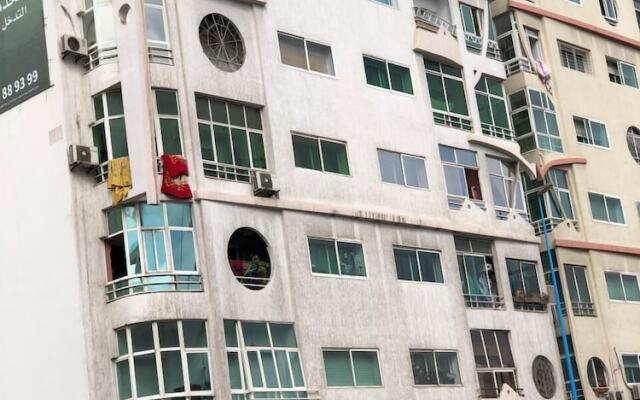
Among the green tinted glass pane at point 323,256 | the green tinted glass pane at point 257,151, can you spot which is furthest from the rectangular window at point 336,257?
the green tinted glass pane at point 257,151

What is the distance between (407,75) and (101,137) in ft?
32.2

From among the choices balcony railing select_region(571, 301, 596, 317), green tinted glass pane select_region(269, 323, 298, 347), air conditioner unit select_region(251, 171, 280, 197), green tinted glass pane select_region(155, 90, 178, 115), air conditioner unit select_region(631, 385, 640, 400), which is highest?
green tinted glass pane select_region(155, 90, 178, 115)

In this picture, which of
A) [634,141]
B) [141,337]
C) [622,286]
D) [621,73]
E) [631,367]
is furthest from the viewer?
[621,73]

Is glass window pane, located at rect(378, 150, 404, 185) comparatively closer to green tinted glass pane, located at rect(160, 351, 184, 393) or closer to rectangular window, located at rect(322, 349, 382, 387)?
rectangular window, located at rect(322, 349, 382, 387)

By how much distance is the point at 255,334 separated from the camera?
1104 inches

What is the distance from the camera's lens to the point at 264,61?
30.5 m

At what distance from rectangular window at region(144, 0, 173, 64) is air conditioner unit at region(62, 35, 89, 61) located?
1.62 metres

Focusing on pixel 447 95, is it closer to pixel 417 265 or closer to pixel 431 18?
pixel 431 18

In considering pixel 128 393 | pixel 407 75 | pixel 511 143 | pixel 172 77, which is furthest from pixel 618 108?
pixel 128 393

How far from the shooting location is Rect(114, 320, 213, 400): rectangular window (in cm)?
2639

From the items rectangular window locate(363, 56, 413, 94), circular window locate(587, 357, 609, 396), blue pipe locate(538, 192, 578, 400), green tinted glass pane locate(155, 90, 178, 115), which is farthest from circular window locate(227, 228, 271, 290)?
circular window locate(587, 357, 609, 396)

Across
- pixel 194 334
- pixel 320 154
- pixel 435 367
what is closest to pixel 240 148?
pixel 320 154

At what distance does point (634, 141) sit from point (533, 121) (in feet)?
18.8

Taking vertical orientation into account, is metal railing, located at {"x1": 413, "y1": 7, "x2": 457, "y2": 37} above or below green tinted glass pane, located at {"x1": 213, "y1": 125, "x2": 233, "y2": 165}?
above
